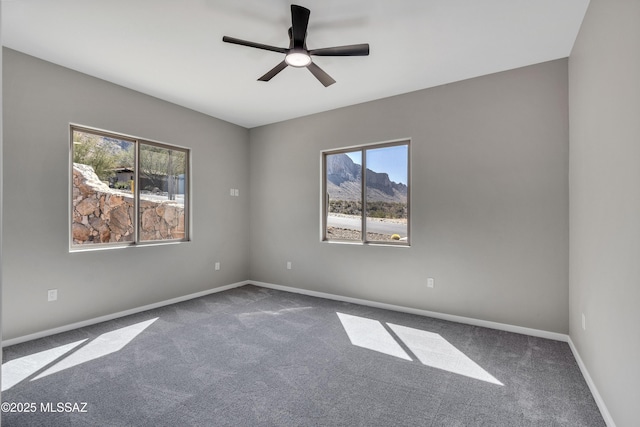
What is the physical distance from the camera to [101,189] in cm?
376

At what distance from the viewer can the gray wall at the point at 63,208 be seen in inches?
121

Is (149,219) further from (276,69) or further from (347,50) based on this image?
(347,50)

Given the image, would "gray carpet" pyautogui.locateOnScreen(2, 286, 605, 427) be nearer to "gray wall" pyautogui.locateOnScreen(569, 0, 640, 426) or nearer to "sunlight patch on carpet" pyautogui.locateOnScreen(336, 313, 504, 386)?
"sunlight patch on carpet" pyautogui.locateOnScreen(336, 313, 504, 386)

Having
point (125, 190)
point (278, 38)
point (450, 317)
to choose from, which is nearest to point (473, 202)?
point (450, 317)

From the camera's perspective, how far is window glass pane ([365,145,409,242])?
418cm

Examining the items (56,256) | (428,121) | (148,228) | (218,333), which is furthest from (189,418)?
(428,121)

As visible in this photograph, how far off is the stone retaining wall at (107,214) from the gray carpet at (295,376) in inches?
40.4

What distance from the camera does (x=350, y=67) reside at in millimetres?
3354

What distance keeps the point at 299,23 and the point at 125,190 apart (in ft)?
9.77

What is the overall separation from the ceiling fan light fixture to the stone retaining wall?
2637 millimetres

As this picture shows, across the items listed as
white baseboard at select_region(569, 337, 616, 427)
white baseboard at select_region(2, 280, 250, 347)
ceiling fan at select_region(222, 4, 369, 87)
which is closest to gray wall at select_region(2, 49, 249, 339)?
white baseboard at select_region(2, 280, 250, 347)

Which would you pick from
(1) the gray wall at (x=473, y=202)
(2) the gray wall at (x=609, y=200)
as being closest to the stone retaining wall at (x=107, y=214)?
(1) the gray wall at (x=473, y=202)

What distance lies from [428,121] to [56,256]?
14.2 feet

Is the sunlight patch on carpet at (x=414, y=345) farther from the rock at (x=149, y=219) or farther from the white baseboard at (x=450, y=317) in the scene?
the rock at (x=149, y=219)
